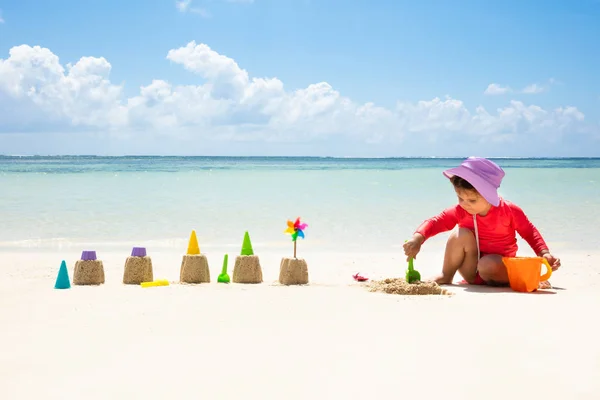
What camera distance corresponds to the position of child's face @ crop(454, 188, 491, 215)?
14.9 ft

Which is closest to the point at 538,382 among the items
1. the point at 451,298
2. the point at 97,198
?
the point at 451,298

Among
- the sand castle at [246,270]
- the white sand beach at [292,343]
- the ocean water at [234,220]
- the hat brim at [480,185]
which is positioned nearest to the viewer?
the white sand beach at [292,343]

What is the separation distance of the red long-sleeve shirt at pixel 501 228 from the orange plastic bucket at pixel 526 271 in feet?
1.09

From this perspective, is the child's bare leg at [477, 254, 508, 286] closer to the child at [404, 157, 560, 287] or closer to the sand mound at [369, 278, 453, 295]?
the child at [404, 157, 560, 287]

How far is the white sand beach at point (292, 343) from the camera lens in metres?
2.36

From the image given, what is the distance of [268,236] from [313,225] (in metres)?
1.13

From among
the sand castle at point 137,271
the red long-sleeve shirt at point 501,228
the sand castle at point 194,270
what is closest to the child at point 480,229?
the red long-sleeve shirt at point 501,228

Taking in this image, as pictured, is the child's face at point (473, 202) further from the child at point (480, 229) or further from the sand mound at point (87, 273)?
the sand mound at point (87, 273)

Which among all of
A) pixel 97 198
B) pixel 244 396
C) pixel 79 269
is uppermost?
pixel 97 198

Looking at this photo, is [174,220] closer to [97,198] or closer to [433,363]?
[97,198]

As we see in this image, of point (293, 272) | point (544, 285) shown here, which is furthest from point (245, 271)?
point (544, 285)

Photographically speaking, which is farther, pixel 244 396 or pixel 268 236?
pixel 268 236

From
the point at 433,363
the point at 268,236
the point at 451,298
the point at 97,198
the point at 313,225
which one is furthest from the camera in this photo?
the point at 97,198

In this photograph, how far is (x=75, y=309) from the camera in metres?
3.56
